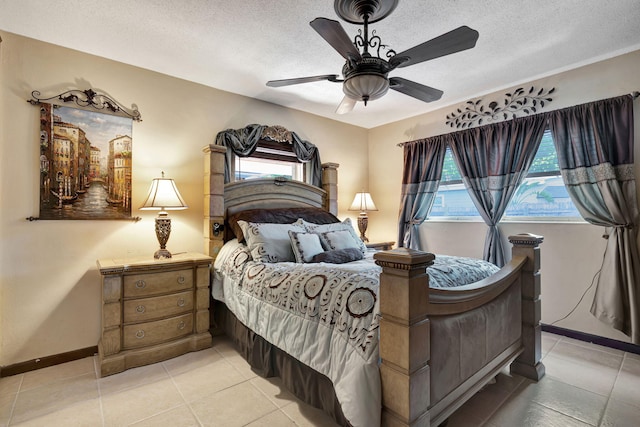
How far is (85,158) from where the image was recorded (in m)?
2.54

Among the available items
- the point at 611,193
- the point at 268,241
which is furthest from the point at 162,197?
the point at 611,193

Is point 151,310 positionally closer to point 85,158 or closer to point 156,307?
point 156,307

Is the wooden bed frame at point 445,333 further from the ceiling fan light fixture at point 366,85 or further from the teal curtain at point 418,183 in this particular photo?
the teal curtain at point 418,183

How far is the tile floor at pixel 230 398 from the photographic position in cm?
172

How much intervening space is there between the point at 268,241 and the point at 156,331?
1129mm

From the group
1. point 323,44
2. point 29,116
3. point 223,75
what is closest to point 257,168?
point 223,75

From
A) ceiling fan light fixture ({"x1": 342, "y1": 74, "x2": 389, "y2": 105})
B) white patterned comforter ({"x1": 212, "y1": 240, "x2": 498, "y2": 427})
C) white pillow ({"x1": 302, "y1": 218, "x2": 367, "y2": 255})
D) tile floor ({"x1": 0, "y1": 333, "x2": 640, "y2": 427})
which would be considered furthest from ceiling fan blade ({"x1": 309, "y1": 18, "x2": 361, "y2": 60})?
tile floor ({"x1": 0, "y1": 333, "x2": 640, "y2": 427})

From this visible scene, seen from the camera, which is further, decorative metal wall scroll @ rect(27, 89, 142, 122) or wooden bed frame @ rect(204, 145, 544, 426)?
decorative metal wall scroll @ rect(27, 89, 142, 122)

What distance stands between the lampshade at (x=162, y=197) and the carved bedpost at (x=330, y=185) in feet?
6.16

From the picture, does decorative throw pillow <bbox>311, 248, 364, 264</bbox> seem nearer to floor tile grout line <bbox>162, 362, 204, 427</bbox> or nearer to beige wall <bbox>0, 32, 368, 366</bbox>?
floor tile grout line <bbox>162, 362, 204, 427</bbox>

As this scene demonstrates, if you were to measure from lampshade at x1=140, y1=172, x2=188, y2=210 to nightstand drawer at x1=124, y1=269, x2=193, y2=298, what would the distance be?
0.56 metres

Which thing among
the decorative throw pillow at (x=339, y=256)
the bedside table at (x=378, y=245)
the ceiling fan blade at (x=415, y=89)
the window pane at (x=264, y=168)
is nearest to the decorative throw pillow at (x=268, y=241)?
the decorative throw pillow at (x=339, y=256)

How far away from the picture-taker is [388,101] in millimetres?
3672

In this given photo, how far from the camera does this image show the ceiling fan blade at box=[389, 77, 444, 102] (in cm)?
205
